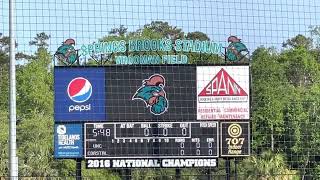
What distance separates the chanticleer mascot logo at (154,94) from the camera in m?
14.1

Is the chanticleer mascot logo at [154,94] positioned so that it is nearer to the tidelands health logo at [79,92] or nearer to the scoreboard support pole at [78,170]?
the tidelands health logo at [79,92]

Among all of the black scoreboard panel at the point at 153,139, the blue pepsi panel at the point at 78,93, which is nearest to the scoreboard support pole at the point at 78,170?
the black scoreboard panel at the point at 153,139

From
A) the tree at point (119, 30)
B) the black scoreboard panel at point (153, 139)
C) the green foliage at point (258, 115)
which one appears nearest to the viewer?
the tree at point (119, 30)

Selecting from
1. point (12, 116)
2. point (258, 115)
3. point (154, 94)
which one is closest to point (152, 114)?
point (154, 94)

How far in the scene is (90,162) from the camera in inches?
559

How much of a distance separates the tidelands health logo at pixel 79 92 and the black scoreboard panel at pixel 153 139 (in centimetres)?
33

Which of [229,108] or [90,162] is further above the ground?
[229,108]

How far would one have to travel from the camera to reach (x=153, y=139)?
13.9 metres

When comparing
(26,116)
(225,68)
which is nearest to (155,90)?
(225,68)

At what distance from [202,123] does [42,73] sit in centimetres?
991

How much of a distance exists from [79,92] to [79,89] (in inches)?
2.0

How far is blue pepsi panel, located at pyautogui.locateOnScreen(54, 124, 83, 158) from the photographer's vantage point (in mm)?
14125

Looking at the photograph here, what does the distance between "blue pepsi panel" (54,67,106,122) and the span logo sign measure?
1.64 m

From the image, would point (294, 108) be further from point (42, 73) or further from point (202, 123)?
point (42, 73)
